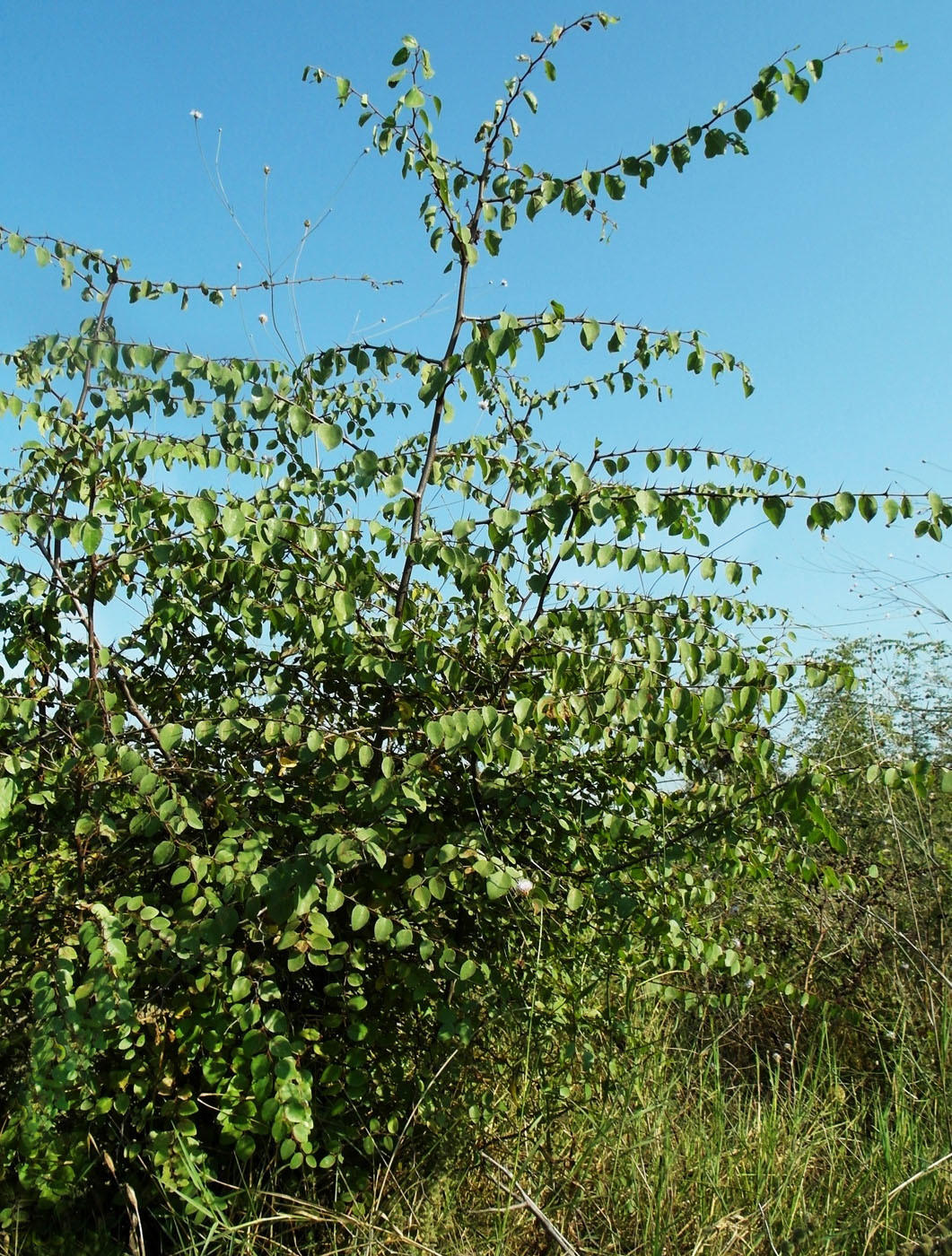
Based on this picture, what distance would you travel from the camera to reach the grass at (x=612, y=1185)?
2422 mm

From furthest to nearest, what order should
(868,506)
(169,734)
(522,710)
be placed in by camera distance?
(868,506) < (169,734) < (522,710)

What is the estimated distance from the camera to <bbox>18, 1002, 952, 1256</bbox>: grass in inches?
95.3

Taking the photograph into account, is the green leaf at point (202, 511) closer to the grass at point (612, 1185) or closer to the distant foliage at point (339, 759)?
the distant foliage at point (339, 759)

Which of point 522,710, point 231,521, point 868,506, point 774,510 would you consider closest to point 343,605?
point 231,521

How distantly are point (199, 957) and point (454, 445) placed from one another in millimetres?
1683

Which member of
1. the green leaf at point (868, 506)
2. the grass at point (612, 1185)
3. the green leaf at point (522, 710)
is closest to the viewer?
the green leaf at point (522, 710)

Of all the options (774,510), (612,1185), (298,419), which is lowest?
(612,1185)

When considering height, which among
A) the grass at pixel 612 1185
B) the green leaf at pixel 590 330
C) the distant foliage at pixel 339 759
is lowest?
the grass at pixel 612 1185

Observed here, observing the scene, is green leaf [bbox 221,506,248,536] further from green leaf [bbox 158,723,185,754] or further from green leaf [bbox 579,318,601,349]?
green leaf [bbox 579,318,601,349]

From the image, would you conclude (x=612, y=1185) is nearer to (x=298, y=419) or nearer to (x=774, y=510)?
(x=774, y=510)

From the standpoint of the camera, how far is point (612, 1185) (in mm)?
2561

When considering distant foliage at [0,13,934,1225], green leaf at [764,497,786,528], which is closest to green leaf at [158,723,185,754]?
distant foliage at [0,13,934,1225]

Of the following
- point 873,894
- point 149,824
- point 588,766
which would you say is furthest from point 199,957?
point 873,894

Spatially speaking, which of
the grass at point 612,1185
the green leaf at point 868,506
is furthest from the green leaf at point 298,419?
the grass at point 612,1185
